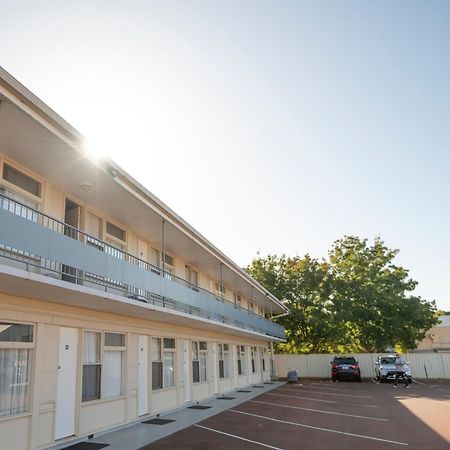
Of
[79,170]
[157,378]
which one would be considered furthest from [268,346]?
[79,170]

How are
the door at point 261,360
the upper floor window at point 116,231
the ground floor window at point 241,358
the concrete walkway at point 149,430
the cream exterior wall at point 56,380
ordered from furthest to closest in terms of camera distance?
1. the door at point 261,360
2. the ground floor window at point 241,358
3. the upper floor window at point 116,231
4. the concrete walkway at point 149,430
5. the cream exterior wall at point 56,380

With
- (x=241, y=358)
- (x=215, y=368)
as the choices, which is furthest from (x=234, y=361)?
(x=215, y=368)

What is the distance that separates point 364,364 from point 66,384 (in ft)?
87.8

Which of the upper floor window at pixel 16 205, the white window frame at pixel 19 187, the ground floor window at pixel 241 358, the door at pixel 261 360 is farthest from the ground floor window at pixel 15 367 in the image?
the door at pixel 261 360

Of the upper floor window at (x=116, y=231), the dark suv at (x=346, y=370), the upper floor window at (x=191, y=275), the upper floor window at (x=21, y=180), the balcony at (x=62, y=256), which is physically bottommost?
the dark suv at (x=346, y=370)

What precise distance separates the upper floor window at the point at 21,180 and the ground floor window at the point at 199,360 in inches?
381

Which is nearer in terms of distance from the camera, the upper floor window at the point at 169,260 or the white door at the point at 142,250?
the white door at the point at 142,250

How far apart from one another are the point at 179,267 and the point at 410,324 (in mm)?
22052

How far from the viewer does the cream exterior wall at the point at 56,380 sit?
26.2 feet

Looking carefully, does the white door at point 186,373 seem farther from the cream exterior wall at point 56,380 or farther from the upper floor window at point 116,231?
the upper floor window at point 116,231

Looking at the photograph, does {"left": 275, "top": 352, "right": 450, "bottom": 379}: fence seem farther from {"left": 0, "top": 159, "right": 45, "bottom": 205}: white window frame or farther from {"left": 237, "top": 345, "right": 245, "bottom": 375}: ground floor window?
{"left": 0, "top": 159, "right": 45, "bottom": 205}: white window frame

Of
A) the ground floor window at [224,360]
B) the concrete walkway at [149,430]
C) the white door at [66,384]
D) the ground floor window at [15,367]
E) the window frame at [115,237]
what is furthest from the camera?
the ground floor window at [224,360]

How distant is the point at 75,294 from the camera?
8.46 metres

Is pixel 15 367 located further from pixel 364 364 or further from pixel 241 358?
pixel 364 364
